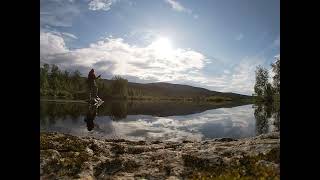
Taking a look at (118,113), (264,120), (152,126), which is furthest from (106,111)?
(264,120)

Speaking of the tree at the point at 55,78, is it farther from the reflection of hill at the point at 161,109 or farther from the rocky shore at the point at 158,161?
the rocky shore at the point at 158,161

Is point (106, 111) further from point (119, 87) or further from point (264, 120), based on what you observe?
point (119, 87)

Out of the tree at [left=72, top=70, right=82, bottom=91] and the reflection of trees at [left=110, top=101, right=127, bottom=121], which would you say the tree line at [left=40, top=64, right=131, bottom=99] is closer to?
the tree at [left=72, top=70, right=82, bottom=91]

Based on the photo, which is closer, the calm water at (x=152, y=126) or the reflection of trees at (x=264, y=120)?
the calm water at (x=152, y=126)

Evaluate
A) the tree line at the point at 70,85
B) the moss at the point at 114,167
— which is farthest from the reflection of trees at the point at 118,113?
the tree line at the point at 70,85

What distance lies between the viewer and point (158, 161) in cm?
1269

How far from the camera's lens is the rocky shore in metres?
11.1

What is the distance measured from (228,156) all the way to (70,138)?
25.2ft

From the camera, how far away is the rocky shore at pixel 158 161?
1105 centimetres
